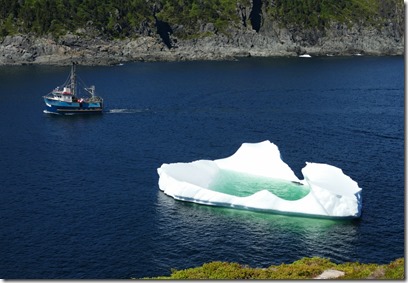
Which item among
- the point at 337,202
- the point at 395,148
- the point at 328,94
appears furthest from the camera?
the point at 328,94

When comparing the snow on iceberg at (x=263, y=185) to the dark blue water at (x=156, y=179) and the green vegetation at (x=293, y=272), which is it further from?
the green vegetation at (x=293, y=272)

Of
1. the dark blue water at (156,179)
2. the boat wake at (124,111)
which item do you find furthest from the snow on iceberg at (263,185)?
the boat wake at (124,111)

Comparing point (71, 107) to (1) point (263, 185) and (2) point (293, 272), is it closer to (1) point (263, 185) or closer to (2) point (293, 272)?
(1) point (263, 185)

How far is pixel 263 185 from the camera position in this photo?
84.3 m

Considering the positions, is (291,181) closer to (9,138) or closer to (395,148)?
(395,148)

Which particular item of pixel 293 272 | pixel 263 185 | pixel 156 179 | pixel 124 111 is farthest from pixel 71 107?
pixel 293 272

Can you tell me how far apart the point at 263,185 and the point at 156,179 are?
15.5 metres

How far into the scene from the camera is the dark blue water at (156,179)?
6412 centimetres

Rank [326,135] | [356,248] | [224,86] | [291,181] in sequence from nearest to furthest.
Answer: [356,248] < [291,181] < [326,135] < [224,86]

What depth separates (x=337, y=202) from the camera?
7319cm

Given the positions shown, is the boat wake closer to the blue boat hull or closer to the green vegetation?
the blue boat hull

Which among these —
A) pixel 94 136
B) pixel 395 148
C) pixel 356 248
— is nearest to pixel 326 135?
pixel 395 148

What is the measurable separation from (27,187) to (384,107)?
302ft

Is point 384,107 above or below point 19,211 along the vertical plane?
above
